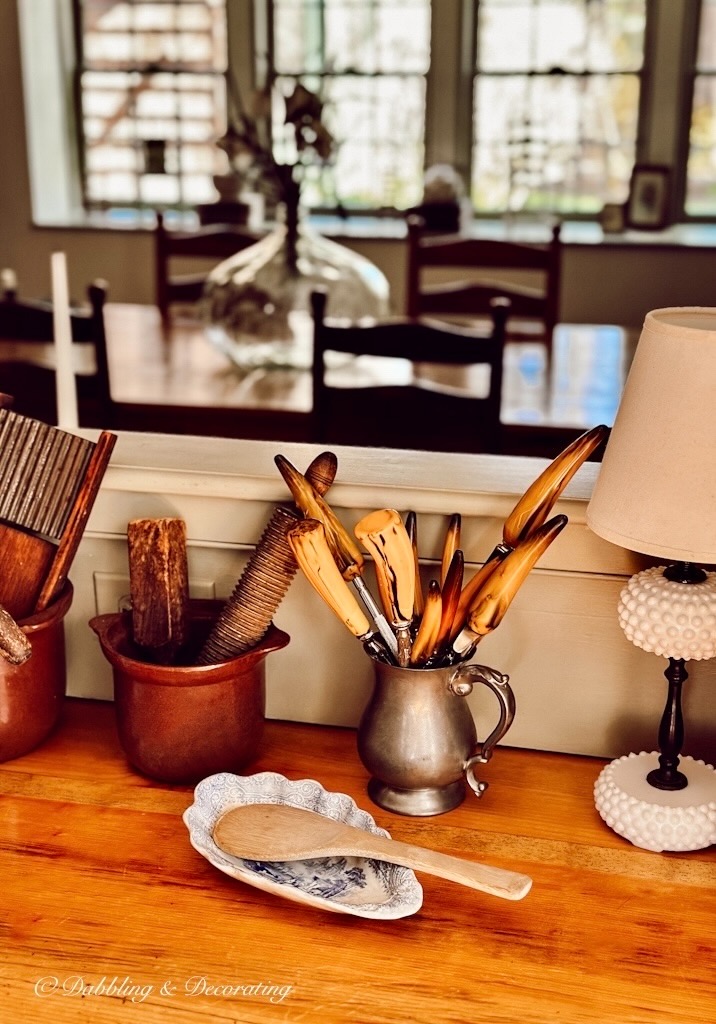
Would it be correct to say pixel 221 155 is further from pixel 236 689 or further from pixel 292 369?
pixel 236 689

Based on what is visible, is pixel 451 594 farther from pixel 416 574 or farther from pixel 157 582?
pixel 157 582

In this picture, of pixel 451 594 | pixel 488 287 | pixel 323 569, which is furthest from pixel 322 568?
pixel 488 287

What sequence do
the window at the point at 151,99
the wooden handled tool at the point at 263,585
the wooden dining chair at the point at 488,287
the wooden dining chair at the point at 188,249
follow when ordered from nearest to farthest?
the wooden handled tool at the point at 263,585 → the wooden dining chair at the point at 488,287 → the wooden dining chair at the point at 188,249 → the window at the point at 151,99

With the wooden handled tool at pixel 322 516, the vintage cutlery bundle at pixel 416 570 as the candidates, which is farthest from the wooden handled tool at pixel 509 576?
the wooden handled tool at pixel 322 516

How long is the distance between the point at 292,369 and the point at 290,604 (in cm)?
146

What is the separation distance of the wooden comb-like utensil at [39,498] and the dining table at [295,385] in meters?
1.13

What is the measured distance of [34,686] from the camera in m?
1.05

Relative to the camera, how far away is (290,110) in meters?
2.38

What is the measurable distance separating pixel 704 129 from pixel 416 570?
398 centimetres

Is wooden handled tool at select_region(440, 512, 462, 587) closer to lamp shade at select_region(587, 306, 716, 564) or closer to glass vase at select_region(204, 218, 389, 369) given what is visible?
lamp shade at select_region(587, 306, 716, 564)

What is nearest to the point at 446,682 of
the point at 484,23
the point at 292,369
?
the point at 292,369

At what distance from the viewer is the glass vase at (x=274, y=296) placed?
2498 millimetres

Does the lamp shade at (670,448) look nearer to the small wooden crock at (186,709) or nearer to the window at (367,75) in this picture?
the small wooden crock at (186,709)

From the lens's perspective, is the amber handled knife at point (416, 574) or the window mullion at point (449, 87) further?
the window mullion at point (449, 87)
